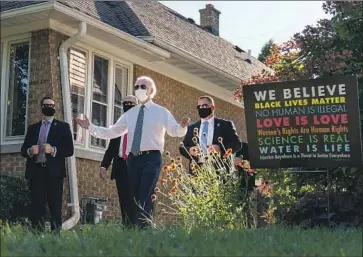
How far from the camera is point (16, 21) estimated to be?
34.5 feet

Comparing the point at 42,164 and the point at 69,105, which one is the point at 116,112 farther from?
the point at 42,164

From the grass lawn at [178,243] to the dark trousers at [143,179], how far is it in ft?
5.66

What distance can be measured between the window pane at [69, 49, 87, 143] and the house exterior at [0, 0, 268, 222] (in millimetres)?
17

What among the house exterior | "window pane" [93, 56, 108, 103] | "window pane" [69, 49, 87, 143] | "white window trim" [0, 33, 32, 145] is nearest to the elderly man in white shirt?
the house exterior

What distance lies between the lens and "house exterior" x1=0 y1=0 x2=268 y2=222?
10.7m

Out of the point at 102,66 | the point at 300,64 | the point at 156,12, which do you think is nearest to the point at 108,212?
the point at 102,66

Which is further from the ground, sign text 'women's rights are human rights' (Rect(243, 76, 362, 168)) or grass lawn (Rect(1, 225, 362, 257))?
sign text 'women's rights are human rights' (Rect(243, 76, 362, 168))

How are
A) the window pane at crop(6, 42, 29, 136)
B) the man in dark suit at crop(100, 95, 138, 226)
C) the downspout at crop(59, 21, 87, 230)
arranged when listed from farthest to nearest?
the window pane at crop(6, 42, 29, 136) → the downspout at crop(59, 21, 87, 230) → the man in dark suit at crop(100, 95, 138, 226)

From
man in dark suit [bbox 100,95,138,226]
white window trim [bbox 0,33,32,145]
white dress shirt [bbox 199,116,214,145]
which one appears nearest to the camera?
white dress shirt [bbox 199,116,214,145]

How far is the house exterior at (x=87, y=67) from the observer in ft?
35.1

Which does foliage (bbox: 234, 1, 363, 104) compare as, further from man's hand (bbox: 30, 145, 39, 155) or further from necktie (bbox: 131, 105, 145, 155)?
man's hand (bbox: 30, 145, 39, 155)

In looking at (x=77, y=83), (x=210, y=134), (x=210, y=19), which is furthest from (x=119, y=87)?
(x=210, y=19)

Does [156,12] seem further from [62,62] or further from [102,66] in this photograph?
[62,62]

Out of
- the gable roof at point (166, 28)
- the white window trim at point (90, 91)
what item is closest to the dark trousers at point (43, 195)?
the white window trim at point (90, 91)
